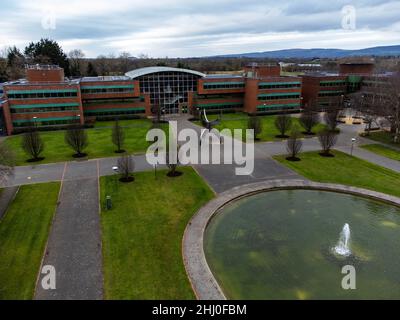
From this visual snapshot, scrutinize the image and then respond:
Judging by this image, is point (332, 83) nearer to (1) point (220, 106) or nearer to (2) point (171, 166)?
(1) point (220, 106)

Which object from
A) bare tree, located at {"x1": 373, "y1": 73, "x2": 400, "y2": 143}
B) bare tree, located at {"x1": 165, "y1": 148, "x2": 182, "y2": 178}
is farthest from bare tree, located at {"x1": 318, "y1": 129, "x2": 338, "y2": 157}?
bare tree, located at {"x1": 165, "y1": 148, "x2": 182, "y2": 178}

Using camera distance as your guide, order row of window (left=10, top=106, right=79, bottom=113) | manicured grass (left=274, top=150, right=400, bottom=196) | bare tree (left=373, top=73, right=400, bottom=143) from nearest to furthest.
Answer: manicured grass (left=274, top=150, right=400, bottom=196) < bare tree (left=373, top=73, right=400, bottom=143) < row of window (left=10, top=106, right=79, bottom=113)

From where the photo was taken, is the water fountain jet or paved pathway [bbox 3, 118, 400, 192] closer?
the water fountain jet

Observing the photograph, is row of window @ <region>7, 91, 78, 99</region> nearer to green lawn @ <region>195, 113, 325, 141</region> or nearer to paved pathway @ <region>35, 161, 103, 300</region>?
green lawn @ <region>195, 113, 325, 141</region>

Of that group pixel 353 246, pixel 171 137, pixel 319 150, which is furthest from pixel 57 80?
pixel 353 246

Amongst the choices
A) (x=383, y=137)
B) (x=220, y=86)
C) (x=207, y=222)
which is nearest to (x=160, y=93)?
(x=220, y=86)

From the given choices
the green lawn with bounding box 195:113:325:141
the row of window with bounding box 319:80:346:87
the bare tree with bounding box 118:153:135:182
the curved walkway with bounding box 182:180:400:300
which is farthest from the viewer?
the row of window with bounding box 319:80:346:87
